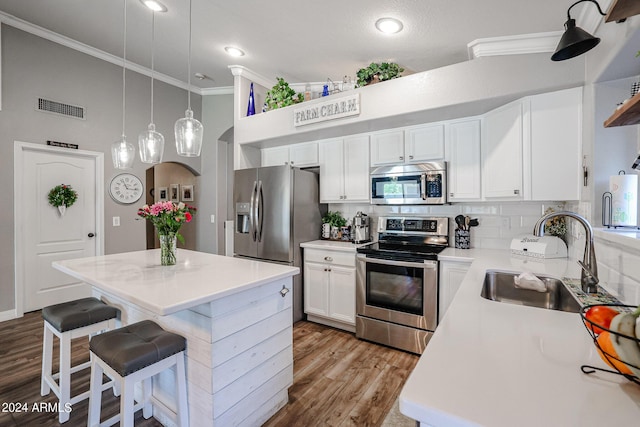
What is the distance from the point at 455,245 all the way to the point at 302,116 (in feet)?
6.91

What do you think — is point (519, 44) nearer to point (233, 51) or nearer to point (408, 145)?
point (408, 145)

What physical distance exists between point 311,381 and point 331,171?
2.21 m

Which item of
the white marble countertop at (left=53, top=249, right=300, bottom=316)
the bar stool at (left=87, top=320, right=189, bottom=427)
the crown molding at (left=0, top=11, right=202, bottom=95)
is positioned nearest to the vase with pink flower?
the white marble countertop at (left=53, top=249, right=300, bottom=316)

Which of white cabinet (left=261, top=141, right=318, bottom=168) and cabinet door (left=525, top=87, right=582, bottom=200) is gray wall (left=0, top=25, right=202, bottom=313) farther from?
cabinet door (left=525, top=87, right=582, bottom=200)

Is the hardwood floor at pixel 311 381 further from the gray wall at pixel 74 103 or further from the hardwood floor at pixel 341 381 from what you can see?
the gray wall at pixel 74 103

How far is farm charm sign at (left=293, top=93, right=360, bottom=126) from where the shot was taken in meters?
2.95

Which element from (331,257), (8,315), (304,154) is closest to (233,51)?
(304,154)

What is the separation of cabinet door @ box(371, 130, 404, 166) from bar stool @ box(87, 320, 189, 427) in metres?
2.47

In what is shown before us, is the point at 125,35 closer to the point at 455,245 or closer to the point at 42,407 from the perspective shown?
the point at 42,407

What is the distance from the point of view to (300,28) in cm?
278

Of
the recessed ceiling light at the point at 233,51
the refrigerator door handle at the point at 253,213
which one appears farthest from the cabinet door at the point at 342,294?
the recessed ceiling light at the point at 233,51

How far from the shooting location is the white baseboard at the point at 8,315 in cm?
324

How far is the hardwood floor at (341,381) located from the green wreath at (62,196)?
3.26 metres

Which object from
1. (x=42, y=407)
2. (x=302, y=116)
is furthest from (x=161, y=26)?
(x=42, y=407)
